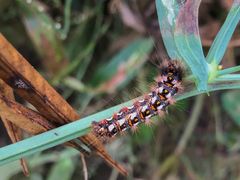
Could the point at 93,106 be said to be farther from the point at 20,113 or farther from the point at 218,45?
the point at 218,45

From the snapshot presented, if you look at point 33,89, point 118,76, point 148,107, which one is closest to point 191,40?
point 148,107

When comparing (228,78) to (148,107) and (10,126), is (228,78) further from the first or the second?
(10,126)

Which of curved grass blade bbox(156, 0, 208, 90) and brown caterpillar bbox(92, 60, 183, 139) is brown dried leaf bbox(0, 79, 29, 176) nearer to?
brown caterpillar bbox(92, 60, 183, 139)

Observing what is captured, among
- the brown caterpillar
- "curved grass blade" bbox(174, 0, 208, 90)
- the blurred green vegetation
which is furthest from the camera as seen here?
the blurred green vegetation

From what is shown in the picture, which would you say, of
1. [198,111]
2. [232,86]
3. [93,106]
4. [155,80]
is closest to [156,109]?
[155,80]

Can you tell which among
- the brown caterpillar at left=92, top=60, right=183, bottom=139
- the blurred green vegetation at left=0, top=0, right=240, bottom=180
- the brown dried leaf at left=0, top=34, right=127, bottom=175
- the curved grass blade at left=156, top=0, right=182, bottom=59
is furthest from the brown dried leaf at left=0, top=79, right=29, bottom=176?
the blurred green vegetation at left=0, top=0, right=240, bottom=180

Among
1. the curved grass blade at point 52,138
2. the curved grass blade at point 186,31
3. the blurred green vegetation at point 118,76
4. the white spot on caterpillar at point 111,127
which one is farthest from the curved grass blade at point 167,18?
the blurred green vegetation at point 118,76

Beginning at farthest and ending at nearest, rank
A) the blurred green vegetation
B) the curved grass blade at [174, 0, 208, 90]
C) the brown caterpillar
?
the blurred green vegetation
the brown caterpillar
the curved grass blade at [174, 0, 208, 90]
